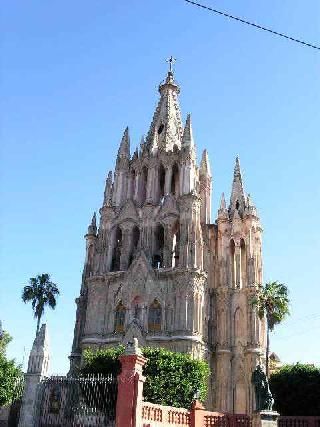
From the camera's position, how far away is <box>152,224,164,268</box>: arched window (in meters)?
45.3

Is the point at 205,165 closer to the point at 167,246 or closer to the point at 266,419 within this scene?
the point at 167,246

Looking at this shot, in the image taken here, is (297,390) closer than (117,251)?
Yes

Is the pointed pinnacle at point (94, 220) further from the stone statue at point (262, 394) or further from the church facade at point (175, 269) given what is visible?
the stone statue at point (262, 394)

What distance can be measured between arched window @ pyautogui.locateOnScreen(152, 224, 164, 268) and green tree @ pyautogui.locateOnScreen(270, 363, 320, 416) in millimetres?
14905

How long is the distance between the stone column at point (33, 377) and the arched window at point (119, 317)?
2154 centimetres

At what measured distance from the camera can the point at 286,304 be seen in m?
37.8

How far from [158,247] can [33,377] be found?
90.8 ft

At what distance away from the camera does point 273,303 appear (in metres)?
37.9

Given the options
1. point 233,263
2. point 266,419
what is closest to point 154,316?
point 233,263

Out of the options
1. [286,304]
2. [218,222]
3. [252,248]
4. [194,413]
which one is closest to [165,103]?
[218,222]

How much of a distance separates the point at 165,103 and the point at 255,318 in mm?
25611

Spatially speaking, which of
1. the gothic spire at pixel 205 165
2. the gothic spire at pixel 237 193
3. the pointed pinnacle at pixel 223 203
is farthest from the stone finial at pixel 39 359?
the gothic spire at pixel 205 165

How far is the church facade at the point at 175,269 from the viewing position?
4009 centimetres

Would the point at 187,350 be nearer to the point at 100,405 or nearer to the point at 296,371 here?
the point at 296,371
